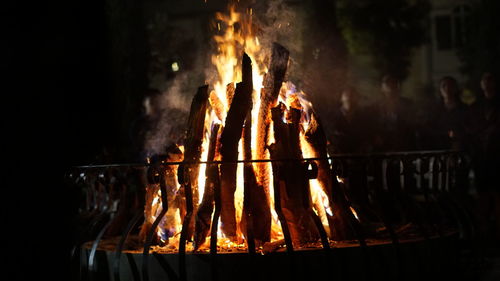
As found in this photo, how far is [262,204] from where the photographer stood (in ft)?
14.6

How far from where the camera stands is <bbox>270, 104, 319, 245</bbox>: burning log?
4332 mm

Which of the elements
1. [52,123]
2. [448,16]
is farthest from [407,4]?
[52,123]

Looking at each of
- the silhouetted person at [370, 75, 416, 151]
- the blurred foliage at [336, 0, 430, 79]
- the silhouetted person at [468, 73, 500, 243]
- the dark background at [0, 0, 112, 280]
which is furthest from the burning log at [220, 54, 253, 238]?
the blurred foliage at [336, 0, 430, 79]

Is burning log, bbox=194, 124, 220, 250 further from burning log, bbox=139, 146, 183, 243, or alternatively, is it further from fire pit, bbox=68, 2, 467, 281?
burning log, bbox=139, 146, 183, 243

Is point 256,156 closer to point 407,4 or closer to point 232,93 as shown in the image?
point 232,93

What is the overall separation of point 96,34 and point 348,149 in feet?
10.3

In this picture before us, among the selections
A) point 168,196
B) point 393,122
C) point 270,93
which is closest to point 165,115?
point 393,122

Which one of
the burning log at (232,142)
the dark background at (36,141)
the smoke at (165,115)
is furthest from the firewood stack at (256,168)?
the smoke at (165,115)

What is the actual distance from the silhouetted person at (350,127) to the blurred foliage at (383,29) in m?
16.1

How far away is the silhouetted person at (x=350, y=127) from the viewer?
7.48 m

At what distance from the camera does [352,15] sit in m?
24.0

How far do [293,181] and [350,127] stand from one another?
11.5 ft

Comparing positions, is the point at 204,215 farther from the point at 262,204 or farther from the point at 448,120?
the point at 448,120

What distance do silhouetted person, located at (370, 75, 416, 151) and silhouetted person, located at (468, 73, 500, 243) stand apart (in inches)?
26.9
